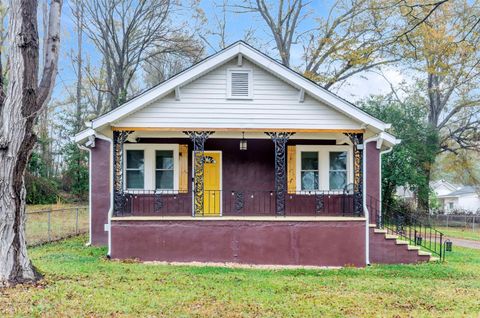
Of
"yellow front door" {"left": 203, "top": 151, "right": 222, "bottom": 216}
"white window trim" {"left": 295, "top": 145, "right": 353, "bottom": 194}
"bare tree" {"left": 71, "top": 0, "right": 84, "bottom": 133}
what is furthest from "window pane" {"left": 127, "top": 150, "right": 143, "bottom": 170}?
"bare tree" {"left": 71, "top": 0, "right": 84, "bottom": 133}

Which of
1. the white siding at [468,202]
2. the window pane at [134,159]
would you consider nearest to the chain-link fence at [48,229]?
the window pane at [134,159]

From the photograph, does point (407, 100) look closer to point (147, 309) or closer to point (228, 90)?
point (228, 90)

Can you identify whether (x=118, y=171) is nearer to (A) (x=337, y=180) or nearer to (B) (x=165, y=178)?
(B) (x=165, y=178)

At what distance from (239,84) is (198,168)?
2.57 meters

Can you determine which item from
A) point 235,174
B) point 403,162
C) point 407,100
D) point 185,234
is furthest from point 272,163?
point 407,100

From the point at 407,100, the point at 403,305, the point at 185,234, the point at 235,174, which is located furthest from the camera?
the point at 407,100

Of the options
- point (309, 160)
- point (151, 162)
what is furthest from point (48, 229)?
point (309, 160)

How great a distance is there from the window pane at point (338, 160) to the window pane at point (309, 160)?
521 millimetres

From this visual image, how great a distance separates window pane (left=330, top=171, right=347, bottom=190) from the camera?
1336 cm

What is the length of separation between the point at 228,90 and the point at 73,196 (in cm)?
2151

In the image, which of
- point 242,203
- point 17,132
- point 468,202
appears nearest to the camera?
point 17,132

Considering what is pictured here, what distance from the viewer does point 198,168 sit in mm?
A: 11688

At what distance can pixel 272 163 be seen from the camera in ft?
43.8

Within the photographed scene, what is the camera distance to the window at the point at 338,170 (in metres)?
13.4
